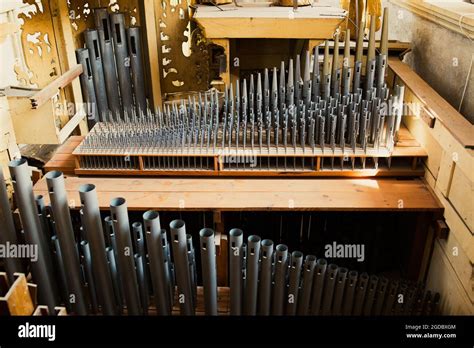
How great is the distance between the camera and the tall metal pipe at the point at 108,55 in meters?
4.76

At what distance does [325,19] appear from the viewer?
4.15 metres

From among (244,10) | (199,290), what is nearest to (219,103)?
(244,10)

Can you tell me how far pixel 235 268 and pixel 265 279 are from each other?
254 millimetres

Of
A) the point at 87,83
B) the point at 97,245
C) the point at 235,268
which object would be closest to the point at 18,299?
the point at 97,245

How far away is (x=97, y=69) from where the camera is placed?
4.86m

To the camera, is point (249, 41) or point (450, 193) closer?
point (450, 193)

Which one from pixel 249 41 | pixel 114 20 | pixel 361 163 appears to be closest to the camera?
pixel 361 163

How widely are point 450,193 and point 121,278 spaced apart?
2393 mm

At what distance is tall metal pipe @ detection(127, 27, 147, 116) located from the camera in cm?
490

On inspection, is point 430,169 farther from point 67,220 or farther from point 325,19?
point 67,220

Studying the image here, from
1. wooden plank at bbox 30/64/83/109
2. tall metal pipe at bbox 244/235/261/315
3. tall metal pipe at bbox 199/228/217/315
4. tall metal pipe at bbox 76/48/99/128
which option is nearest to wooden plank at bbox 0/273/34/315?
tall metal pipe at bbox 199/228/217/315

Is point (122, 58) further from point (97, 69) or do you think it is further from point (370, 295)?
point (370, 295)

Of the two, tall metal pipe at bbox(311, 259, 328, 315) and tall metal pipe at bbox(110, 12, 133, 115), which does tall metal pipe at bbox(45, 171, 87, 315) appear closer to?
tall metal pipe at bbox(311, 259, 328, 315)

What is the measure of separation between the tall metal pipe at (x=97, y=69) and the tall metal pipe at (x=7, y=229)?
206 cm
